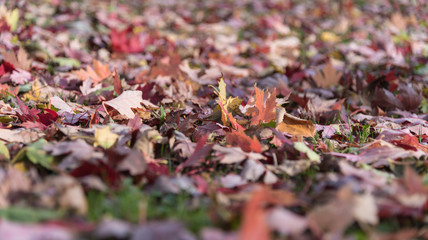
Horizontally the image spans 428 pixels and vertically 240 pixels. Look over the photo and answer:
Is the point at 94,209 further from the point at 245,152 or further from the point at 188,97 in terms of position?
the point at 188,97

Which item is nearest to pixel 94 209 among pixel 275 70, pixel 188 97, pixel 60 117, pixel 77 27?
pixel 60 117

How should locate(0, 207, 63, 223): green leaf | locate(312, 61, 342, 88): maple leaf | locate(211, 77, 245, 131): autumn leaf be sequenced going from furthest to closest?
locate(312, 61, 342, 88): maple leaf < locate(211, 77, 245, 131): autumn leaf < locate(0, 207, 63, 223): green leaf

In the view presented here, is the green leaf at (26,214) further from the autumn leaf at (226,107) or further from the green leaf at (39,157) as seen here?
the autumn leaf at (226,107)

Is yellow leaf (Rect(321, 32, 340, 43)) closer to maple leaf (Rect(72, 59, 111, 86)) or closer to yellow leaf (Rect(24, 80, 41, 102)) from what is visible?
maple leaf (Rect(72, 59, 111, 86))

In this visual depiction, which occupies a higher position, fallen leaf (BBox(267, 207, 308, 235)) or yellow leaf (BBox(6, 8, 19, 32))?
fallen leaf (BBox(267, 207, 308, 235))

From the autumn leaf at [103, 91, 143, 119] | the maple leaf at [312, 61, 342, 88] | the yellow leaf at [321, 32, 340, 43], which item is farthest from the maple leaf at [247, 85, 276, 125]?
the yellow leaf at [321, 32, 340, 43]

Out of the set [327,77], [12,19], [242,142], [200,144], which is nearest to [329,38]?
[327,77]

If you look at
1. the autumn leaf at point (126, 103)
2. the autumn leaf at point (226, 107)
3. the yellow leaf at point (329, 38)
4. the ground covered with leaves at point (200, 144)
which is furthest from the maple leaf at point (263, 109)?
the yellow leaf at point (329, 38)
